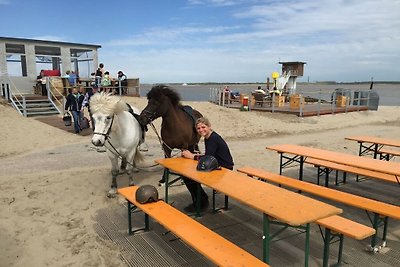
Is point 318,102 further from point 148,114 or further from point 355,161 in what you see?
point 148,114

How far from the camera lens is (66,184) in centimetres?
678

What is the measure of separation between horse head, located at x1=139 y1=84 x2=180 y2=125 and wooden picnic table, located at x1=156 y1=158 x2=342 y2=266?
1825 mm

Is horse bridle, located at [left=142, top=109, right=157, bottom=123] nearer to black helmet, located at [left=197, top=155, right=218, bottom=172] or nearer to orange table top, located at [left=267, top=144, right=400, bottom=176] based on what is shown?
black helmet, located at [left=197, top=155, right=218, bottom=172]

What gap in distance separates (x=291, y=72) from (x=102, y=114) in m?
23.7

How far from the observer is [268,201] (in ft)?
11.0

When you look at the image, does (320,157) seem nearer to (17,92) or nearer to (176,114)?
(176,114)

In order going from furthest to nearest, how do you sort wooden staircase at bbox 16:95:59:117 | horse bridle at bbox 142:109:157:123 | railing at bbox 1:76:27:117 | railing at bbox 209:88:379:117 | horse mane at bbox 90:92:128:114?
1. railing at bbox 209:88:379:117
2. wooden staircase at bbox 16:95:59:117
3. railing at bbox 1:76:27:117
4. horse bridle at bbox 142:109:157:123
5. horse mane at bbox 90:92:128:114

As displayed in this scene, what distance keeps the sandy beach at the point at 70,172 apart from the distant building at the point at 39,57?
3.12m

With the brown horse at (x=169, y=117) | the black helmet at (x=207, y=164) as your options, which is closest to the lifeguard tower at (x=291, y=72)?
the brown horse at (x=169, y=117)

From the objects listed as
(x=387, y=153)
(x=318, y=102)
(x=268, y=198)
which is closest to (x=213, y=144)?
(x=268, y=198)

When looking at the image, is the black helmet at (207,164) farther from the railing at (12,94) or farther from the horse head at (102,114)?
the railing at (12,94)

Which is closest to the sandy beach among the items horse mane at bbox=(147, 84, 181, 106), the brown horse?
the brown horse

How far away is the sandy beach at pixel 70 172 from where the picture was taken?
429 cm

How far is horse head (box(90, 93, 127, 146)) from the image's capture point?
17.0ft
